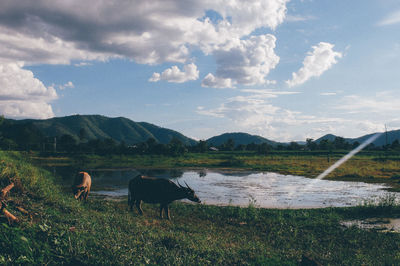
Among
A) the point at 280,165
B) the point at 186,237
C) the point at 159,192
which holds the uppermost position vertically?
the point at 159,192

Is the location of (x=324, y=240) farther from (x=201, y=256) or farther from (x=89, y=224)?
(x=89, y=224)

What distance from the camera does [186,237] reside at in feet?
26.9

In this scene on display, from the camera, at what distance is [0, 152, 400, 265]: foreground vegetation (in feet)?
18.4

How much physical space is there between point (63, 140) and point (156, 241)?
12101 centimetres

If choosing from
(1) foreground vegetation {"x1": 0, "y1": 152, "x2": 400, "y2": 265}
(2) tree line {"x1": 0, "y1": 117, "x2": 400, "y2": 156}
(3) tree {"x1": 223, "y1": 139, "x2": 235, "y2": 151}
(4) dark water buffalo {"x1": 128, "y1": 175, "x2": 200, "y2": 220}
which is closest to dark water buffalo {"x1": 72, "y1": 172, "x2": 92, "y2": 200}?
(1) foreground vegetation {"x1": 0, "y1": 152, "x2": 400, "y2": 265}

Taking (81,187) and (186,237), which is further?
(81,187)

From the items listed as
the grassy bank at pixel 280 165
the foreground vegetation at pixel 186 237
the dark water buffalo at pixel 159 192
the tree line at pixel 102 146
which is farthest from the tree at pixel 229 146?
the dark water buffalo at pixel 159 192

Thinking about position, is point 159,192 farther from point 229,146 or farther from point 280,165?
point 229,146

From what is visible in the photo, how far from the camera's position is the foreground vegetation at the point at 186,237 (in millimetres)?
5609

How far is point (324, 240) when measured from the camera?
10203 millimetres

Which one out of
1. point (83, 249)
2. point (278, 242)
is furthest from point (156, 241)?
point (278, 242)

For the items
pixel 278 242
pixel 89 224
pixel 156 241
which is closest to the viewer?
pixel 156 241

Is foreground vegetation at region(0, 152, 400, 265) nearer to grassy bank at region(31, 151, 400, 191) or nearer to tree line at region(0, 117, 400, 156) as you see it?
grassy bank at region(31, 151, 400, 191)

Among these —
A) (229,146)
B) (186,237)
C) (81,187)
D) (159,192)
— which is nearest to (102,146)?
(229,146)
